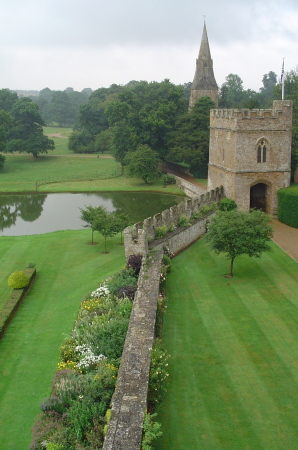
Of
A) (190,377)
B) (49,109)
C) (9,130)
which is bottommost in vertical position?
(190,377)

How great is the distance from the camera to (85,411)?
11.6 m

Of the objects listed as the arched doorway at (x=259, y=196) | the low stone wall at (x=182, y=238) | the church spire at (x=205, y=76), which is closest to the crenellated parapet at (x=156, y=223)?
the low stone wall at (x=182, y=238)

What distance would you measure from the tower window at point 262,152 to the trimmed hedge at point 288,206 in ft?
8.01

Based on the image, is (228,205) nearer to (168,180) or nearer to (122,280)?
(122,280)

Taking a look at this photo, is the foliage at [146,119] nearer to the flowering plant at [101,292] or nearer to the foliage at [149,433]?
the flowering plant at [101,292]

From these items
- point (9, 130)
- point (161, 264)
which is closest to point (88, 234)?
point (161, 264)

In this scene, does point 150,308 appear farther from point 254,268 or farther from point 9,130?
point 9,130

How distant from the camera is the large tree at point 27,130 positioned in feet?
233

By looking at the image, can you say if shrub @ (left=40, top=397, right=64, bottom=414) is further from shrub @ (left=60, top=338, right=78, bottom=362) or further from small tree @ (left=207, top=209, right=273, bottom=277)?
small tree @ (left=207, top=209, right=273, bottom=277)

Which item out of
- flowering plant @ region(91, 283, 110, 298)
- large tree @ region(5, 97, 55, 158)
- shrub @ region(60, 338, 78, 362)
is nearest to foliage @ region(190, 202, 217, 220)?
flowering plant @ region(91, 283, 110, 298)

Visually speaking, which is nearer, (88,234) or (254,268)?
(254,268)

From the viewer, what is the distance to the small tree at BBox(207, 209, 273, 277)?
2238cm

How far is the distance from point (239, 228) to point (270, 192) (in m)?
12.4

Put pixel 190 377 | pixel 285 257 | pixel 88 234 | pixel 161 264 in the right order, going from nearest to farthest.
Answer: pixel 190 377 → pixel 161 264 → pixel 285 257 → pixel 88 234
